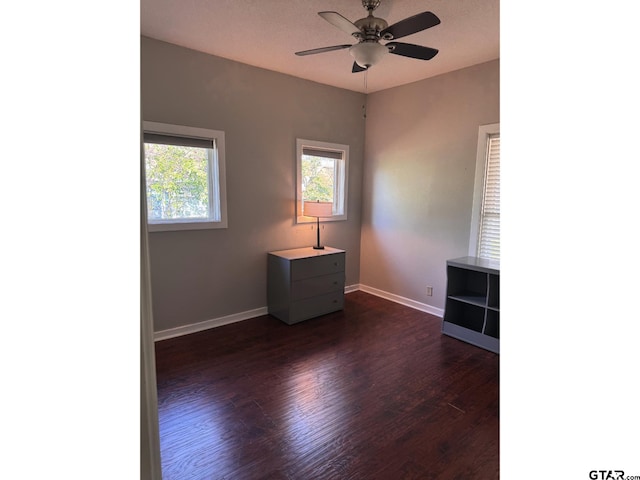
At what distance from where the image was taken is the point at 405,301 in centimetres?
425

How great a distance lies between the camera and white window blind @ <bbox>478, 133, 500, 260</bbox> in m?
3.35

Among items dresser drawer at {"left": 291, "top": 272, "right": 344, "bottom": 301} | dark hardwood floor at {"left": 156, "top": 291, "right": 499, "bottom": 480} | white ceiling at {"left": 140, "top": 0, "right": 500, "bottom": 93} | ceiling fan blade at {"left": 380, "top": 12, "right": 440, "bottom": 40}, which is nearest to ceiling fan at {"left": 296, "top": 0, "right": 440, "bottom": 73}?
ceiling fan blade at {"left": 380, "top": 12, "right": 440, "bottom": 40}

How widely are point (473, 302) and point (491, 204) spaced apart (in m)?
1.04

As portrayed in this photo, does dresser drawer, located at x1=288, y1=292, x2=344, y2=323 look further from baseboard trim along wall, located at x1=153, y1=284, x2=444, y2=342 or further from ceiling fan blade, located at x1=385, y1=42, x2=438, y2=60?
ceiling fan blade, located at x1=385, y1=42, x2=438, y2=60

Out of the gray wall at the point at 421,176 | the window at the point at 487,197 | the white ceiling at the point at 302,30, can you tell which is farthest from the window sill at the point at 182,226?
the window at the point at 487,197

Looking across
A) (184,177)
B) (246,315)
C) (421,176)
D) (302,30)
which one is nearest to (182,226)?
(184,177)

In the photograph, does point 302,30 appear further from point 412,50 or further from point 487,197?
point 487,197

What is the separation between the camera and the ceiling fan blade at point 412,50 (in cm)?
229

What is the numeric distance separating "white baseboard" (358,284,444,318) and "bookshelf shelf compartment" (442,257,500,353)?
0.40m

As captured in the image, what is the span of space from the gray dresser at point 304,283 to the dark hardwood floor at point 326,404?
0.26 metres

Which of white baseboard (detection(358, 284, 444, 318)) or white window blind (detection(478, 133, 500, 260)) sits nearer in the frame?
white window blind (detection(478, 133, 500, 260))

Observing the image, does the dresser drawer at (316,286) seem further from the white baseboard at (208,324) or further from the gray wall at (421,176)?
the gray wall at (421,176)
